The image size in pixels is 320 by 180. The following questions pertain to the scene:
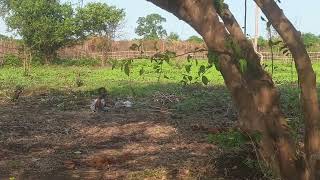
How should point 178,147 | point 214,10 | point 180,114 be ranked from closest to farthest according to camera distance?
1. point 214,10
2. point 178,147
3. point 180,114

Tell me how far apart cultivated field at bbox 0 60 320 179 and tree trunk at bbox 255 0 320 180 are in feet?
1.73

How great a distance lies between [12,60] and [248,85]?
98.6 ft

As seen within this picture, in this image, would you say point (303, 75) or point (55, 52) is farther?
point (55, 52)

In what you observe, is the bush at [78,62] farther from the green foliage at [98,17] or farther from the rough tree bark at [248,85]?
the rough tree bark at [248,85]

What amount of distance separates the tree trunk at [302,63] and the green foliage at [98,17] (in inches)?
1179

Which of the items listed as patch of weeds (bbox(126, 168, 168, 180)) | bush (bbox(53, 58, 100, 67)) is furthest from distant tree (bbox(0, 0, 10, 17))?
patch of weeds (bbox(126, 168, 168, 180))

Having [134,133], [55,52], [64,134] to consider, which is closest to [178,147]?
[134,133]

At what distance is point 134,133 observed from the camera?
7.65 meters

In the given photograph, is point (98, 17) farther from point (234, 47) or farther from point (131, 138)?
point (234, 47)

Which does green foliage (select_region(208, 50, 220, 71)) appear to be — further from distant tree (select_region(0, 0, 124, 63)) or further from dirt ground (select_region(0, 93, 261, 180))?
distant tree (select_region(0, 0, 124, 63))

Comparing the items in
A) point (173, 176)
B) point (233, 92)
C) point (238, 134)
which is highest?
point (233, 92)

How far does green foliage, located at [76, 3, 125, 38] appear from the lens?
32875 millimetres

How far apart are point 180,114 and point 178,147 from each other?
3175 mm

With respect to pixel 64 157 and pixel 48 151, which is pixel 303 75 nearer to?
pixel 64 157
